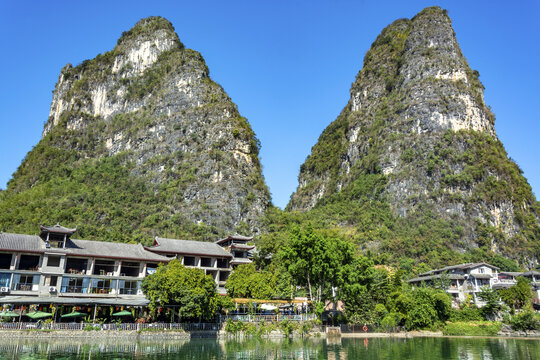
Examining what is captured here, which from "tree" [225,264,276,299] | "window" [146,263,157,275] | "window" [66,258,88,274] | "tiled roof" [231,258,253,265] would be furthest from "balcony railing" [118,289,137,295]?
"tiled roof" [231,258,253,265]

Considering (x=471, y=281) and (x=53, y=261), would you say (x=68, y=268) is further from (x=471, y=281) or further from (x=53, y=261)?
(x=471, y=281)

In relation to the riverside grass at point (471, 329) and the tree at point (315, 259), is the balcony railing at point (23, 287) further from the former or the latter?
the riverside grass at point (471, 329)

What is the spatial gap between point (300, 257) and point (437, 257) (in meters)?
53.8

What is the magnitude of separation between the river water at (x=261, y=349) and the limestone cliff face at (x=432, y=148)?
63425mm

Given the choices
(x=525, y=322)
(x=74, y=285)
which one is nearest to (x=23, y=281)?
(x=74, y=285)

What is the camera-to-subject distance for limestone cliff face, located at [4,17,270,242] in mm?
95562

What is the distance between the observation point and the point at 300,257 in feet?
148

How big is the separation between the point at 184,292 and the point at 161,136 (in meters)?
79.9

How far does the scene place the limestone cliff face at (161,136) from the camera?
95.6 metres

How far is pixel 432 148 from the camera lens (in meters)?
113

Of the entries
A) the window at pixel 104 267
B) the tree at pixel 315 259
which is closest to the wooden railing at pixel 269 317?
the tree at pixel 315 259

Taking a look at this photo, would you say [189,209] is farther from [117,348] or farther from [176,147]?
[117,348]

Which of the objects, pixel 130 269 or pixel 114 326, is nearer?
pixel 114 326

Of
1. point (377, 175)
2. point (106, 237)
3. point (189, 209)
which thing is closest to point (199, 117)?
point (189, 209)
